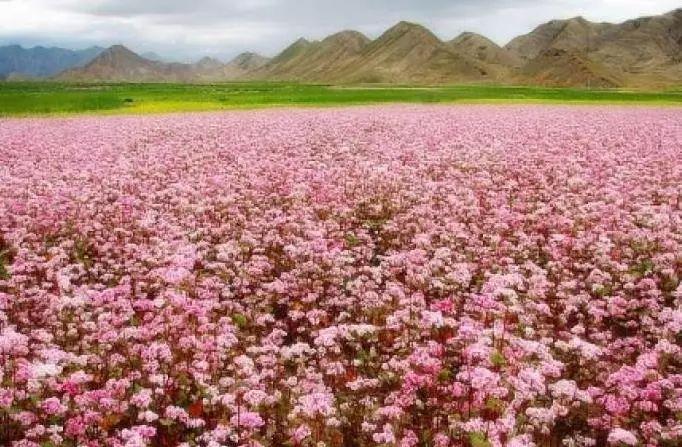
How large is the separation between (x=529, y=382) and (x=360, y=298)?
156 inches

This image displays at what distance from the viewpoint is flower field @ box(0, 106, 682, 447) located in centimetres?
665

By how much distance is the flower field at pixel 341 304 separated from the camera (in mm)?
6648

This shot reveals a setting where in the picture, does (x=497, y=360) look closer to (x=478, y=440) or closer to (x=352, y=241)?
(x=478, y=440)

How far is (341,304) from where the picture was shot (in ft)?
32.4

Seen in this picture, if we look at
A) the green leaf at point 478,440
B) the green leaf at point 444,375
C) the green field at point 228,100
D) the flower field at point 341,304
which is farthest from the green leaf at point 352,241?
the green field at point 228,100

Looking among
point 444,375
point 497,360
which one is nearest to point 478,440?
point 497,360

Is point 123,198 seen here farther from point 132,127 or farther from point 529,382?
point 132,127

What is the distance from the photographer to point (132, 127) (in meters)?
36.6

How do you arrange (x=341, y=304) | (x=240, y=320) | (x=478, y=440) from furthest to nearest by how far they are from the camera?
(x=341, y=304) → (x=240, y=320) → (x=478, y=440)

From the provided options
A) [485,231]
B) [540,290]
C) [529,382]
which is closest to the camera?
[529,382]

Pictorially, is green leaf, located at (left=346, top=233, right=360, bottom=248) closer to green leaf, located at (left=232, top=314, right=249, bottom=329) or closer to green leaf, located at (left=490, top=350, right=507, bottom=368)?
green leaf, located at (left=232, top=314, right=249, bottom=329)

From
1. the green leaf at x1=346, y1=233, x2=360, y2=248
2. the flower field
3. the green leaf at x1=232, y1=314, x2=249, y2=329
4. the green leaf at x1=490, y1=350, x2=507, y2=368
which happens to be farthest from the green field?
the green leaf at x1=490, y1=350, x2=507, y2=368

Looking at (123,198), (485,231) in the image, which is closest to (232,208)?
(123,198)

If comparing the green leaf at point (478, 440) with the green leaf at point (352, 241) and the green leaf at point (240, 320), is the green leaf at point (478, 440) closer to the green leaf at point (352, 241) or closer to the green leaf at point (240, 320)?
the green leaf at point (240, 320)
